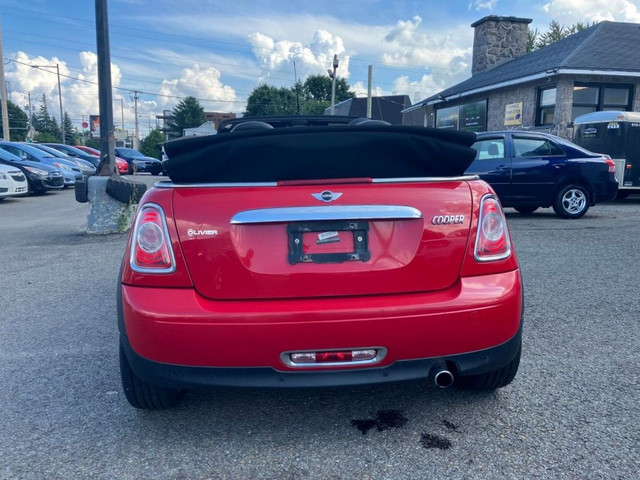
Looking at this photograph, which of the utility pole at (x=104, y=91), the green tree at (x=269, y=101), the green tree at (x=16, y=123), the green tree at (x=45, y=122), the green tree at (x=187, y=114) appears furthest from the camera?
the green tree at (x=45, y=122)

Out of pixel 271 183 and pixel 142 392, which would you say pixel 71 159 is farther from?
pixel 271 183

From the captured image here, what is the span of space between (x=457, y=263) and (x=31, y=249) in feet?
21.9

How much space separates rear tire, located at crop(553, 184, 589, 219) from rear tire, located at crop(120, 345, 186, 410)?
29.0ft

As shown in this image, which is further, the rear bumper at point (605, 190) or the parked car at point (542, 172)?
the rear bumper at point (605, 190)

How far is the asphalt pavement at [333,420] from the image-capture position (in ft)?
7.28

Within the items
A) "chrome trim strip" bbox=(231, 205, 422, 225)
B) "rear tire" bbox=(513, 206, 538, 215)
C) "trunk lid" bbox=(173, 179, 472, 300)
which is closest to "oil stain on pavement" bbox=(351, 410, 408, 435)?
"trunk lid" bbox=(173, 179, 472, 300)

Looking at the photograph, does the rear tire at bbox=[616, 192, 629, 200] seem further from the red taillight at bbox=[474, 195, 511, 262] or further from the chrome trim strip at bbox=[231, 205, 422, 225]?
the chrome trim strip at bbox=[231, 205, 422, 225]

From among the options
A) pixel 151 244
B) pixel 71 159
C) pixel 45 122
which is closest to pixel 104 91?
pixel 151 244

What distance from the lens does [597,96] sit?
54.7 feet

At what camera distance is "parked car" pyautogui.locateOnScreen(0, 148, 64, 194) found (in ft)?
49.6

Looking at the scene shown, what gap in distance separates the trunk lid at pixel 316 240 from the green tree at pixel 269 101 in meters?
70.6

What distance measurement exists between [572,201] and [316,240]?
8.85 meters

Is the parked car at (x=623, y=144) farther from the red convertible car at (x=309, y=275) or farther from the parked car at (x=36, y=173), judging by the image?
the parked car at (x=36, y=173)

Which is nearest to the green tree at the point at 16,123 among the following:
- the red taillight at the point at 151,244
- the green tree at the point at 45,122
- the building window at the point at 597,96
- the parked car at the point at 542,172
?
the green tree at the point at 45,122
